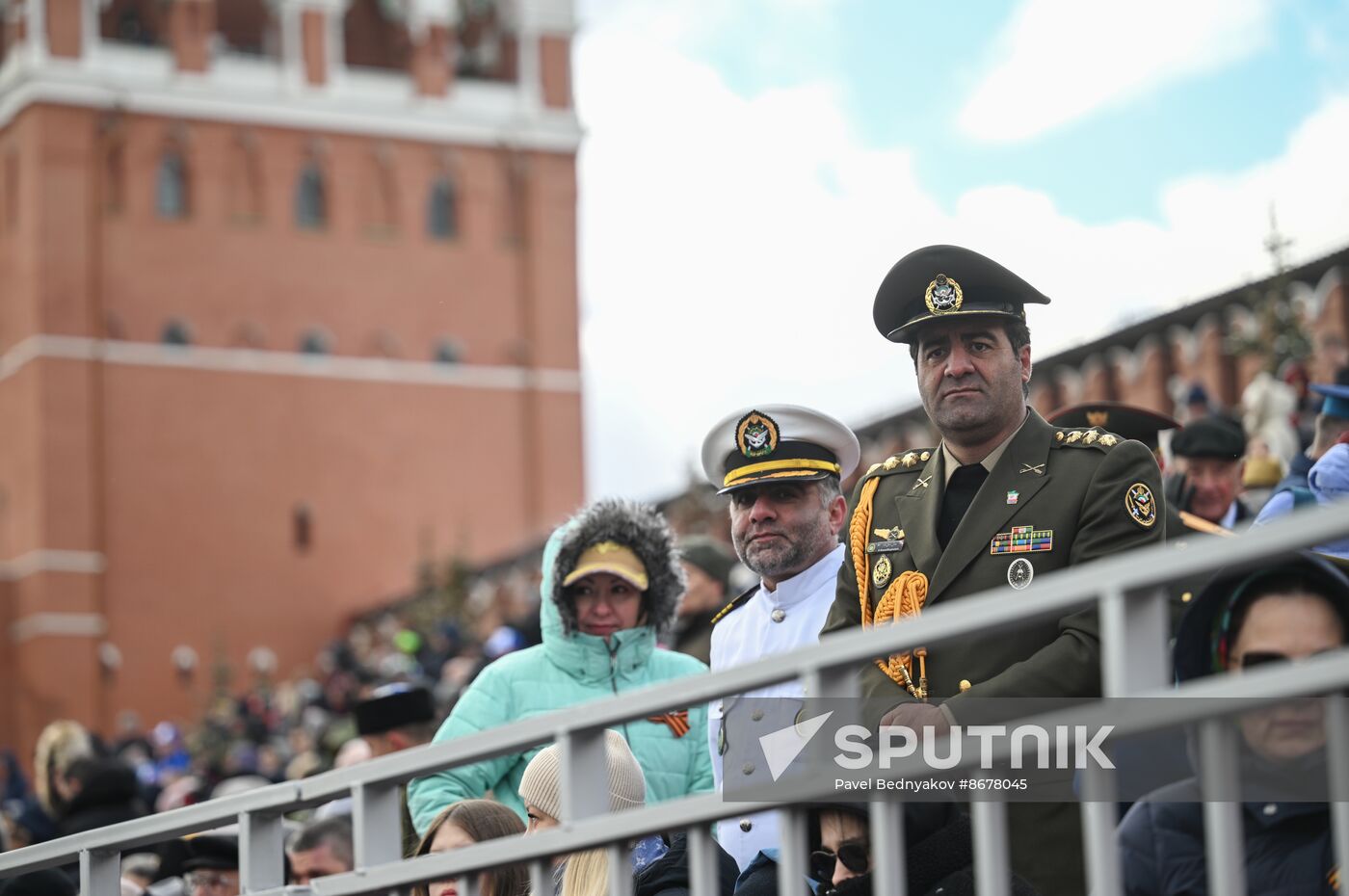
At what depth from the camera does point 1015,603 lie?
241cm

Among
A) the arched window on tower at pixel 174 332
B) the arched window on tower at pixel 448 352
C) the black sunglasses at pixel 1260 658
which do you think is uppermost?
the arched window on tower at pixel 174 332

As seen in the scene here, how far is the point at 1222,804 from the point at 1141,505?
135cm

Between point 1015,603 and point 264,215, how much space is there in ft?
127

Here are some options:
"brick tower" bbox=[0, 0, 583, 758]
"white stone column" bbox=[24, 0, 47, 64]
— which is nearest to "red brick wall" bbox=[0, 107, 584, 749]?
"brick tower" bbox=[0, 0, 583, 758]

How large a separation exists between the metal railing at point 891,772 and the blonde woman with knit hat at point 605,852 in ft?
1.43

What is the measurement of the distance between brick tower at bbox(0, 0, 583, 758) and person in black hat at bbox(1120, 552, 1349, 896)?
35.9 metres

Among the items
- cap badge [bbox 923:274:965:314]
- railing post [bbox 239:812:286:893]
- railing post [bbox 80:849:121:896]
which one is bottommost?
railing post [bbox 80:849:121:896]

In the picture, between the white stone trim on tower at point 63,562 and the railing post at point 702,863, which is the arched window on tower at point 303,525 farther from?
the railing post at point 702,863

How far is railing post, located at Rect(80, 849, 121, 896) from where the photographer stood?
13.4 feet

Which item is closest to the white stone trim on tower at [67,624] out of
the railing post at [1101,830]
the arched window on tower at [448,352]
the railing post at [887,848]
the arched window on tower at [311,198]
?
the arched window on tower at [448,352]

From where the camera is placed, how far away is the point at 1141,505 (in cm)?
364

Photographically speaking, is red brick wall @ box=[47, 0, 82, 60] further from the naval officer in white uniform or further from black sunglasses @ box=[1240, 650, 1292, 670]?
black sunglasses @ box=[1240, 650, 1292, 670]

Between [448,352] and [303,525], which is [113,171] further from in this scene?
[303,525]

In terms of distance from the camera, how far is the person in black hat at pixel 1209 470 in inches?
239
